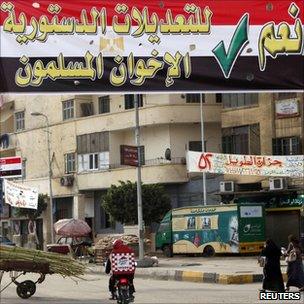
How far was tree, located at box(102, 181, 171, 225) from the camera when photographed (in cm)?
4072

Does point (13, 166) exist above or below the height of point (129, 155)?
below

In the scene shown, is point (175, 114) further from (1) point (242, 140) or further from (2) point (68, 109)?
(2) point (68, 109)

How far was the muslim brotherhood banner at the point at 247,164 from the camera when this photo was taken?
34.2m

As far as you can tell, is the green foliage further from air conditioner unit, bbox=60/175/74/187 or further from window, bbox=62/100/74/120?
window, bbox=62/100/74/120

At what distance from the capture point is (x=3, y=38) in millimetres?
3979

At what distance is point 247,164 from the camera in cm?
3425

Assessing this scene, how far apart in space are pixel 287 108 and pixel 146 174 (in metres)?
11.6

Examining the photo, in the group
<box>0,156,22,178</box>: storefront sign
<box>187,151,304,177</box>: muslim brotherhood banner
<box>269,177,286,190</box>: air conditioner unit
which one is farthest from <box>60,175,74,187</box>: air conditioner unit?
<box>0,156,22,178</box>: storefront sign

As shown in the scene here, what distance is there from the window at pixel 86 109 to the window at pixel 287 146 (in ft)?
56.6

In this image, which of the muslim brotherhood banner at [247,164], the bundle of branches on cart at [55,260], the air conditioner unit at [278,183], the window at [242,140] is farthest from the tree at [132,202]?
the bundle of branches on cart at [55,260]

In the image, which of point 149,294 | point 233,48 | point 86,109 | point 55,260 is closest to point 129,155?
point 149,294

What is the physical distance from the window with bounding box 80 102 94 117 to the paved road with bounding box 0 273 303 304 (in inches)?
1177

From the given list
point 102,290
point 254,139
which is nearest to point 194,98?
point 254,139

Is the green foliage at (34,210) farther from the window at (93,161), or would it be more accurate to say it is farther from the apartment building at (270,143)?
the apartment building at (270,143)
